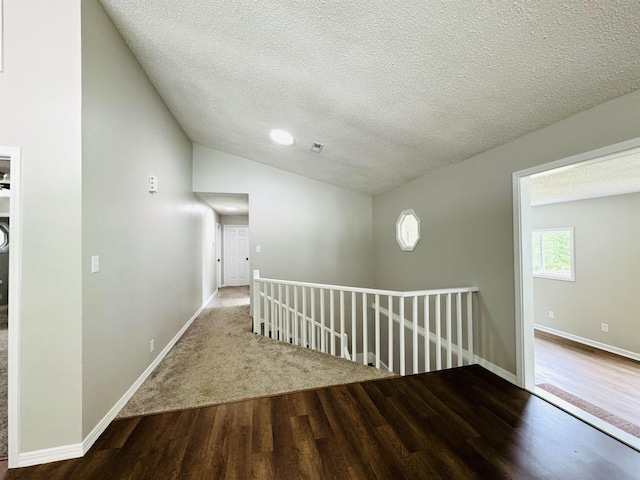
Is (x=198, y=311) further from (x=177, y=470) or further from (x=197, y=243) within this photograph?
(x=177, y=470)

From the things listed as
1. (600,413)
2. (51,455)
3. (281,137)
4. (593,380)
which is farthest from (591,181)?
(51,455)

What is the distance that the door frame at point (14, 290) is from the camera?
1.34m

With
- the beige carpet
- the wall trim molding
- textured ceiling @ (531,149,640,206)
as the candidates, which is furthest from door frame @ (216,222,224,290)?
textured ceiling @ (531,149,640,206)

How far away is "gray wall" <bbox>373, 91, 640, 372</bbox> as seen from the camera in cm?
161

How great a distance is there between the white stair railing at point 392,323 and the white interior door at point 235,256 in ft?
10.9

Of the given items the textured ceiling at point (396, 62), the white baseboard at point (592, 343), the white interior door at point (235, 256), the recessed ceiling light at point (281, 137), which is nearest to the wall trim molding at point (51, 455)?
the textured ceiling at point (396, 62)

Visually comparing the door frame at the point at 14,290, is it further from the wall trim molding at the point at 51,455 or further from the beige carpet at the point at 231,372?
the beige carpet at the point at 231,372

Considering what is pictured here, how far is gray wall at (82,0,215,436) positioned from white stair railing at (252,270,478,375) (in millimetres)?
1306

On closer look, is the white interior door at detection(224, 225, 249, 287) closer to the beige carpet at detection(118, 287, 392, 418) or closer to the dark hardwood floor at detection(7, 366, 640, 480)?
the beige carpet at detection(118, 287, 392, 418)

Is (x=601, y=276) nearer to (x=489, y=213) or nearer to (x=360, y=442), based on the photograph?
(x=489, y=213)

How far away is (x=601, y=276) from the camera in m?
3.79

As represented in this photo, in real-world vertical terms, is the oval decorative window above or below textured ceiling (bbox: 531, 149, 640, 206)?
below

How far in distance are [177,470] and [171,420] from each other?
0.48 metres

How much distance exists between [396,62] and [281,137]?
1.84 metres
